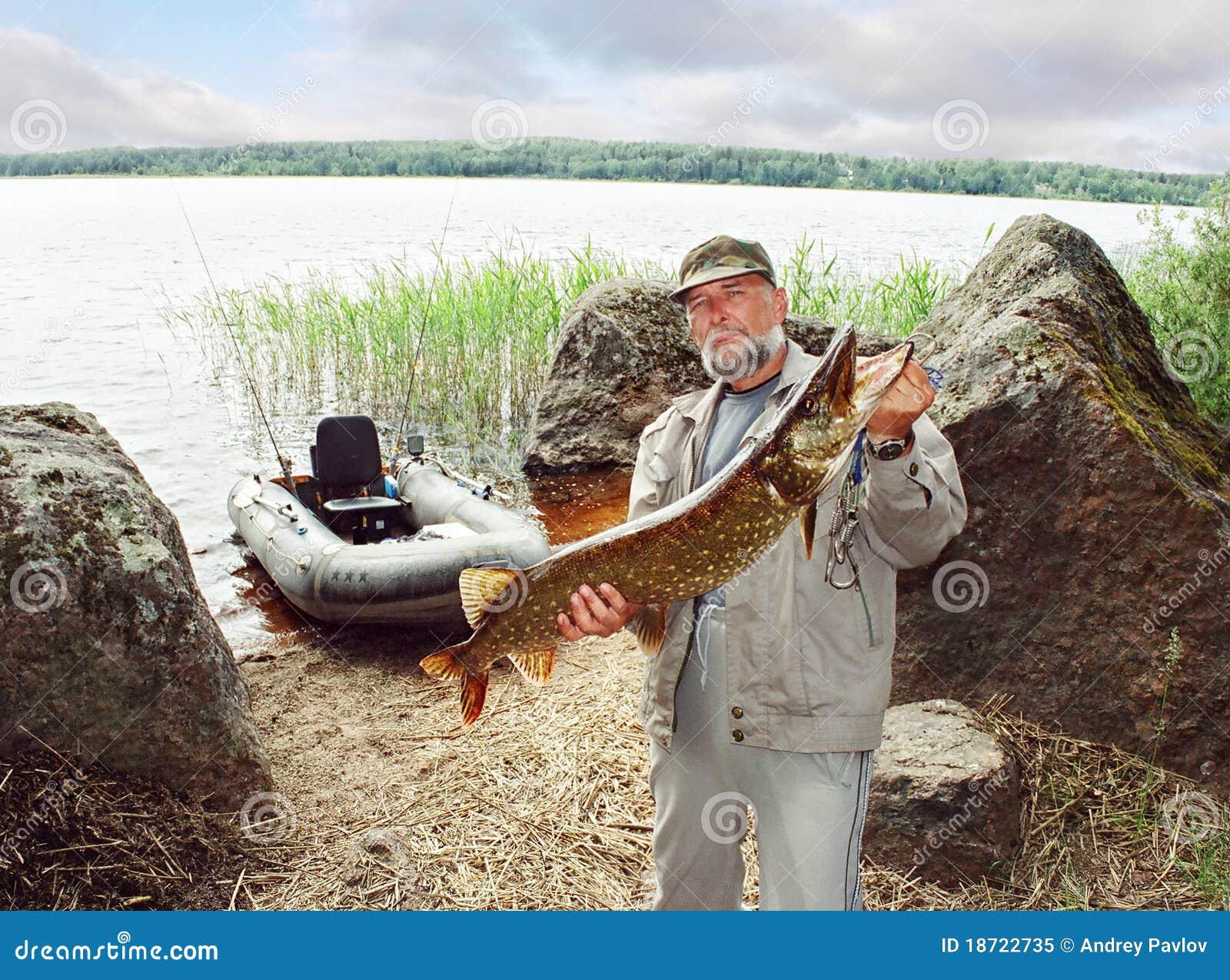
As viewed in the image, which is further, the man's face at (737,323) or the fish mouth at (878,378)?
the man's face at (737,323)

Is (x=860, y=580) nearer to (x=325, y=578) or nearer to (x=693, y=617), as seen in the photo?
(x=693, y=617)

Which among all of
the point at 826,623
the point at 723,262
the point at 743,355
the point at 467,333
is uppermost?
the point at 467,333

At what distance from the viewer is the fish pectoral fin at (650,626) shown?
8.14 ft

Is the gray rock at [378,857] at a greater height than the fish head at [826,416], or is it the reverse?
the fish head at [826,416]

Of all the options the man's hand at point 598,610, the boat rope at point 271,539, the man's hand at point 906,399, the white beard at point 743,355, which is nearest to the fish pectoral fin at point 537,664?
the man's hand at point 598,610

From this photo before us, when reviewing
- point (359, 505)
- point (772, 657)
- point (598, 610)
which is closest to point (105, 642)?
point (598, 610)

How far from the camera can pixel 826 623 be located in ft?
7.90

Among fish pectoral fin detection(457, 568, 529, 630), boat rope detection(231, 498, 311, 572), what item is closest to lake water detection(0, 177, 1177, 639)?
boat rope detection(231, 498, 311, 572)

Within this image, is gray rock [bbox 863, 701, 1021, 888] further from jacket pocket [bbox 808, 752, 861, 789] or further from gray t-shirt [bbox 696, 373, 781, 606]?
gray t-shirt [bbox 696, 373, 781, 606]

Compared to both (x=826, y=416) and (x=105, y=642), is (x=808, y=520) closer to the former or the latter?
(x=826, y=416)

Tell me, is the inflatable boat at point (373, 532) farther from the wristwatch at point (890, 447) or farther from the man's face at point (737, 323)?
the wristwatch at point (890, 447)

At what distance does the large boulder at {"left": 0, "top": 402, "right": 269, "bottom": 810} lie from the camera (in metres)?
3.42

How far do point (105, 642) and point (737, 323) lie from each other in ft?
9.15

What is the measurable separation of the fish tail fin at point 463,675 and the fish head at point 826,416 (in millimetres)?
1049
